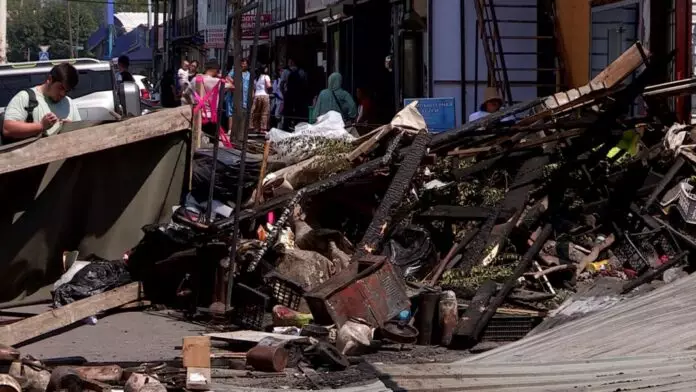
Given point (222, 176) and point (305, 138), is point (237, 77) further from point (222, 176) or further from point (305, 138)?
point (222, 176)

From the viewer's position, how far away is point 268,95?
80.4 ft

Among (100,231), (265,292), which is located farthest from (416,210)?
(100,231)

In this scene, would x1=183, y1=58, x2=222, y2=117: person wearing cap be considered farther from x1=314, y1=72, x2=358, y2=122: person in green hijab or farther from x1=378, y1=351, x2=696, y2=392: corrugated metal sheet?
x1=378, y1=351, x2=696, y2=392: corrugated metal sheet

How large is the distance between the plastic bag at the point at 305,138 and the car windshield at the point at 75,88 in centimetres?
395

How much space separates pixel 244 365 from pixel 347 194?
389 centimetres

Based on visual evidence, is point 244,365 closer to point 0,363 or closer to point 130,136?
point 0,363

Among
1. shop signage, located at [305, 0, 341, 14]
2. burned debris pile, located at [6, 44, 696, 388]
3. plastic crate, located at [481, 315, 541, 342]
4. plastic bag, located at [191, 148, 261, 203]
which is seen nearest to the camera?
plastic crate, located at [481, 315, 541, 342]

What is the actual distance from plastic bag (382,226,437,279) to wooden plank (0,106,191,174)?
2.17 m

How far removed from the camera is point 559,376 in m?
6.56

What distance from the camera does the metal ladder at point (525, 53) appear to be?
17.7 meters

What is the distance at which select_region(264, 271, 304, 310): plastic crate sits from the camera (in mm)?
9414

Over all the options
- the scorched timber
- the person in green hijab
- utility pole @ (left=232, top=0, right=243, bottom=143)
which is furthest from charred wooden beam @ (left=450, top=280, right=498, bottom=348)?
the person in green hijab

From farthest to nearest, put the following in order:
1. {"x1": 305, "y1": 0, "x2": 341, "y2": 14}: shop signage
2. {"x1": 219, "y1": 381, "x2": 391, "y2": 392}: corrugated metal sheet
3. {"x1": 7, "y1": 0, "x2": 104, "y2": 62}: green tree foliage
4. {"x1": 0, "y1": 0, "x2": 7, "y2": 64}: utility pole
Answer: {"x1": 7, "y1": 0, "x2": 104, "y2": 62}: green tree foliage < {"x1": 0, "y1": 0, "x2": 7, "y2": 64}: utility pole < {"x1": 305, "y1": 0, "x2": 341, "y2": 14}: shop signage < {"x1": 219, "y1": 381, "x2": 391, "y2": 392}: corrugated metal sheet

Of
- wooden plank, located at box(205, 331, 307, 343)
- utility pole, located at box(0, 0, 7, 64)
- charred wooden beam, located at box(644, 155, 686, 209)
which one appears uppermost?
utility pole, located at box(0, 0, 7, 64)
